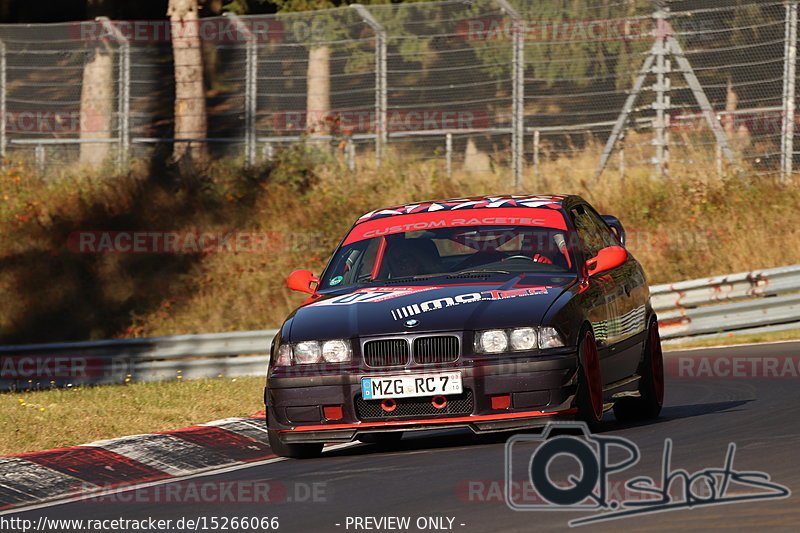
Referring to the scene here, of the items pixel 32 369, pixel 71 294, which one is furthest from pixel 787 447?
pixel 71 294

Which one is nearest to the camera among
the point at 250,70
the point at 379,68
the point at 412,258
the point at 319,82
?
the point at 412,258

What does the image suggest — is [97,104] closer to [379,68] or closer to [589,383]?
[379,68]

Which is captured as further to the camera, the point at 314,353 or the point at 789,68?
the point at 789,68

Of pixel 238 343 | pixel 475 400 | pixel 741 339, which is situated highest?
pixel 475 400

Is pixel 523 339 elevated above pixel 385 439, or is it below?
above

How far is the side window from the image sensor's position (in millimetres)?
9958

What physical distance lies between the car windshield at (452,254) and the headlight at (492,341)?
45.1 inches

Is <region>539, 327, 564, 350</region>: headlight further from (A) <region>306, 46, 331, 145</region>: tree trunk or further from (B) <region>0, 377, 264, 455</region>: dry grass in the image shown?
(A) <region>306, 46, 331, 145</region>: tree trunk

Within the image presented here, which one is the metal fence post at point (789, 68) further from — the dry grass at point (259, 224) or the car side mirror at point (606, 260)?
the car side mirror at point (606, 260)

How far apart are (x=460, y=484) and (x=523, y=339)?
1.33m

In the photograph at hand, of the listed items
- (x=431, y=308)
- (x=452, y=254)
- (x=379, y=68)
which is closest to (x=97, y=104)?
(x=379, y=68)

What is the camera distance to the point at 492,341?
8.31 metres

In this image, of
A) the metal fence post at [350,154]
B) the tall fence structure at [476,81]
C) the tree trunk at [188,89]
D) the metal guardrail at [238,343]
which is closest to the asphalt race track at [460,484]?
the metal guardrail at [238,343]

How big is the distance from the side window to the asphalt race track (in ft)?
4.06
